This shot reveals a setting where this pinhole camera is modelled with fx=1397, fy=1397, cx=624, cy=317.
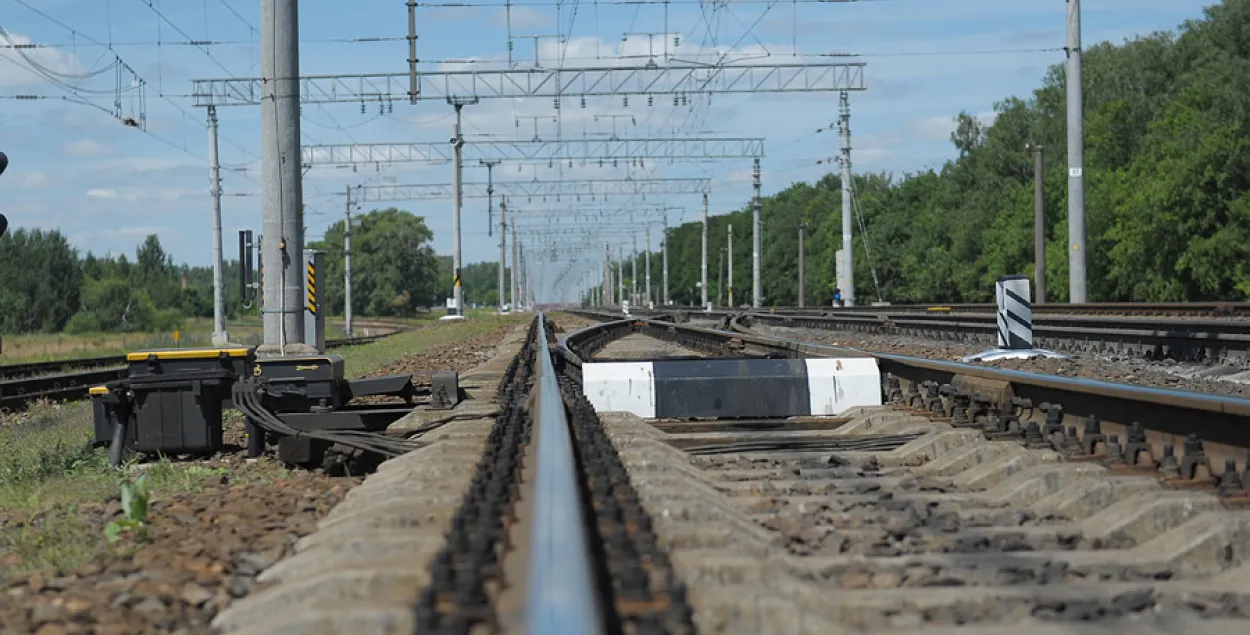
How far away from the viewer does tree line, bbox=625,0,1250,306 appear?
54.0m

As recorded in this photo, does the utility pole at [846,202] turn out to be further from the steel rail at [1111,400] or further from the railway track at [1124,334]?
the steel rail at [1111,400]

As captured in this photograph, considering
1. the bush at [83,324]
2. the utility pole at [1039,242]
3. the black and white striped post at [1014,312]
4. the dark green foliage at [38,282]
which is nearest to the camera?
the black and white striped post at [1014,312]

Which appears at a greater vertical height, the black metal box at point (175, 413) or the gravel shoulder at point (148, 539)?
the black metal box at point (175, 413)

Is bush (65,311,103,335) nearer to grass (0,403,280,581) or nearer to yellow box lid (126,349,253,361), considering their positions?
grass (0,403,280,581)

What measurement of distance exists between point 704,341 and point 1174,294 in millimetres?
41413

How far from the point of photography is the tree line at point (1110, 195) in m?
54.0

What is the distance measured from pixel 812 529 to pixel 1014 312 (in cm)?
1100

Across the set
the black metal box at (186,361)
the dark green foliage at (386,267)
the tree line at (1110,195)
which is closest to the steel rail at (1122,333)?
the black metal box at (186,361)

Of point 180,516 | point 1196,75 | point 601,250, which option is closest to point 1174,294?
point 1196,75

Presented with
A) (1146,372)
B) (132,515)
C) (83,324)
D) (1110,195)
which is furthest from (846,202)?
(83,324)

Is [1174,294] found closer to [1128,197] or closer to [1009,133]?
[1128,197]

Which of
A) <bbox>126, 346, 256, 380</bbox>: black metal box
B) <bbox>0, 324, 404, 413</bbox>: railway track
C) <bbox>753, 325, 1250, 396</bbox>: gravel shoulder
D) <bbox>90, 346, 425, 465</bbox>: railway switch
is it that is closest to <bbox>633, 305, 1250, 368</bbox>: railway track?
<bbox>753, 325, 1250, 396</bbox>: gravel shoulder

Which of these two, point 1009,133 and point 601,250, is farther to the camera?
point 601,250

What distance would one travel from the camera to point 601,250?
160250 millimetres
